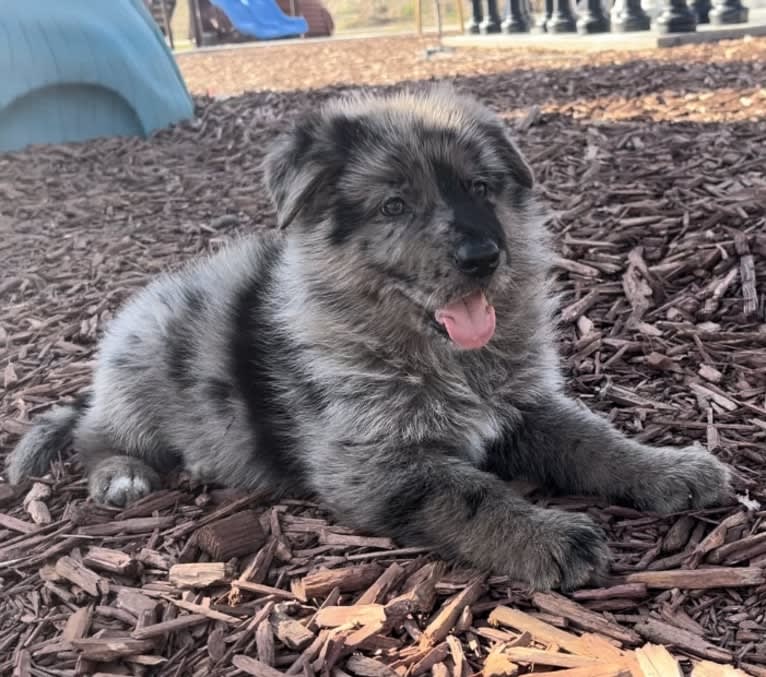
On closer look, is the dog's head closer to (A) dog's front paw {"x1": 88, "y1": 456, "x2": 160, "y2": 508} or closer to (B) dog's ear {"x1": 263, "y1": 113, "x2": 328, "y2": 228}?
(B) dog's ear {"x1": 263, "y1": 113, "x2": 328, "y2": 228}

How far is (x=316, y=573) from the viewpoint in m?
2.89

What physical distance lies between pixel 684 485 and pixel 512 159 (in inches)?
57.8

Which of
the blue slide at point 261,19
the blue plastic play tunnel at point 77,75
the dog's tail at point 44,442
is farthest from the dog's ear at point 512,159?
the blue slide at point 261,19

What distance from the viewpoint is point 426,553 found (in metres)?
2.94

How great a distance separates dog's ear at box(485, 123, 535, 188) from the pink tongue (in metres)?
0.74

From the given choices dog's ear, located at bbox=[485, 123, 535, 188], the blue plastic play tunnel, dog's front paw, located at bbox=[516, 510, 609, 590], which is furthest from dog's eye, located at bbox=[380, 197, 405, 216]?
the blue plastic play tunnel

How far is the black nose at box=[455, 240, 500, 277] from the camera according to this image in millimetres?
3057

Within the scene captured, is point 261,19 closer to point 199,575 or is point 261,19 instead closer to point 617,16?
point 617,16

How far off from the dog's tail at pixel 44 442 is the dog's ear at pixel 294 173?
144 centimetres

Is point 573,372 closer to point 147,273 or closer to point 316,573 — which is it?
point 316,573

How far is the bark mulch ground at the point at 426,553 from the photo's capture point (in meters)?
2.54

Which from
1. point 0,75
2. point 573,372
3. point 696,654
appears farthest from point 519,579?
point 0,75

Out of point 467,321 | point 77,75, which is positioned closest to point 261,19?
point 77,75

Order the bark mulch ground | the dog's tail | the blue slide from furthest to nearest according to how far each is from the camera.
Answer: the blue slide < the dog's tail < the bark mulch ground
